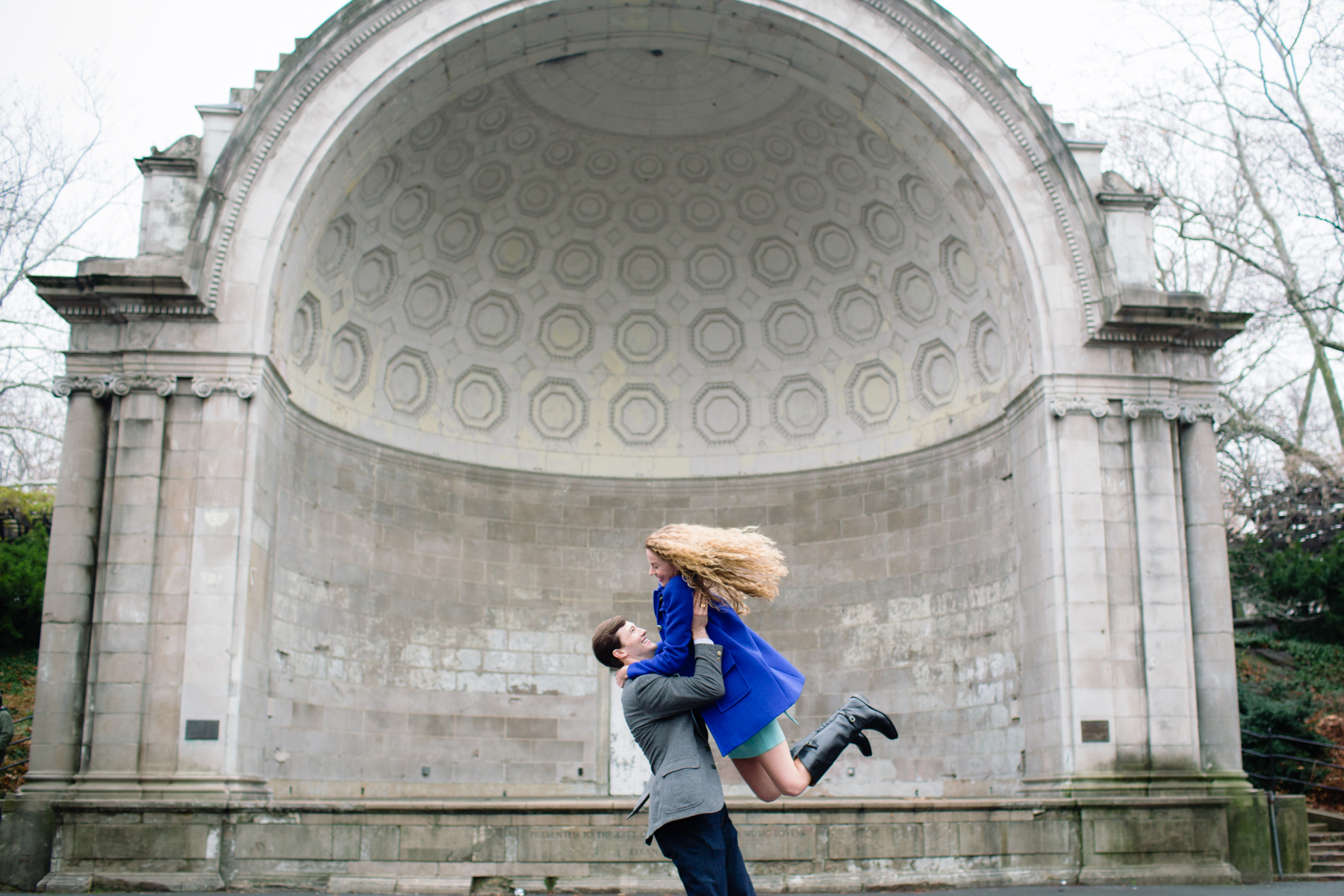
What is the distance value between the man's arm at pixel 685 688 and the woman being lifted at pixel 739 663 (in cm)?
4

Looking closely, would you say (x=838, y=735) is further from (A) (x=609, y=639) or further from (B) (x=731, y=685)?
(A) (x=609, y=639)

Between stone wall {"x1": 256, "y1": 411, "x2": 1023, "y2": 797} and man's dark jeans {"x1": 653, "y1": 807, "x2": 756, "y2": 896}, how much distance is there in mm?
9947

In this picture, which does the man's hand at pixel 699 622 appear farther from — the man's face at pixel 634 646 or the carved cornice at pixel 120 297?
the carved cornice at pixel 120 297

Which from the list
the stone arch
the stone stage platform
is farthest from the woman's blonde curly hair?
the stone arch

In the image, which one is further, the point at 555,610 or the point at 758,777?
the point at 555,610

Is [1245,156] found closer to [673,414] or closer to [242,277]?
[673,414]

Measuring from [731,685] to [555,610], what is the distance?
1293cm

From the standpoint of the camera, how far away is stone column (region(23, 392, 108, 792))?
37.5 feet

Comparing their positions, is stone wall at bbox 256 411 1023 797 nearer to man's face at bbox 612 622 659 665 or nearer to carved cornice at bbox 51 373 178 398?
carved cornice at bbox 51 373 178 398

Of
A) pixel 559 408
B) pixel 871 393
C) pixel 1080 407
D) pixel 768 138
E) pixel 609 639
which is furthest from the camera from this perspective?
pixel 559 408

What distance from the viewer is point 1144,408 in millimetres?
13312

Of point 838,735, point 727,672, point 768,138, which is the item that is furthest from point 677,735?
point 768,138

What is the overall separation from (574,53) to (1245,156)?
1537 cm

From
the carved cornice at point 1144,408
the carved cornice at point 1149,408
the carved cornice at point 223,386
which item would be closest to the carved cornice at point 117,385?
the carved cornice at point 223,386
